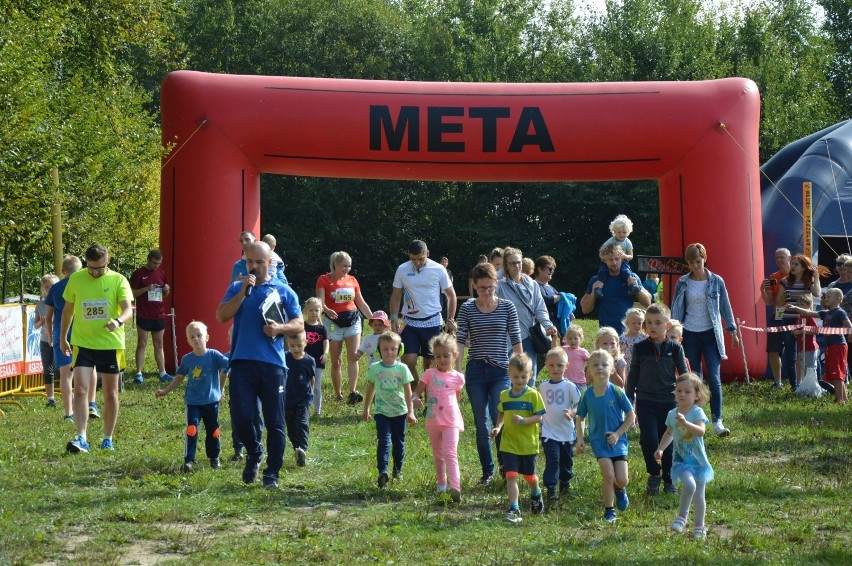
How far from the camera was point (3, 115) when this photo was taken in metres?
15.7

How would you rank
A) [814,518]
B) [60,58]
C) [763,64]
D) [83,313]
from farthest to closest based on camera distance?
[763,64], [60,58], [83,313], [814,518]

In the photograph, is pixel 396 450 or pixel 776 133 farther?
pixel 776 133

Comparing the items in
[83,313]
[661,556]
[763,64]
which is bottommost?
[661,556]

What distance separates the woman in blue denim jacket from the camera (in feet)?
35.0

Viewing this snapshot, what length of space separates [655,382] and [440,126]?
7.35 m

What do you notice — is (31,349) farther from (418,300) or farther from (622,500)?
(622,500)

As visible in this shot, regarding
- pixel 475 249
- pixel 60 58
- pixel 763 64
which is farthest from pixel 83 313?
pixel 763 64

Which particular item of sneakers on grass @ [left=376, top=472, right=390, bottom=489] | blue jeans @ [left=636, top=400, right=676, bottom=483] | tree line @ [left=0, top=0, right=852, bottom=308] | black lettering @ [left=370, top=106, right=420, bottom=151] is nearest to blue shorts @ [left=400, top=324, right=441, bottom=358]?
sneakers on grass @ [left=376, top=472, right=390, bottom=489]

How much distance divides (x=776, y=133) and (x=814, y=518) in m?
30.8

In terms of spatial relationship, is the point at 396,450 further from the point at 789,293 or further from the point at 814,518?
the point at 789,293

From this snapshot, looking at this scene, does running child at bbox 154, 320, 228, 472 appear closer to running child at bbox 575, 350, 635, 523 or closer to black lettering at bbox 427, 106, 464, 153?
running child at bbox 575, 350, 635, 523

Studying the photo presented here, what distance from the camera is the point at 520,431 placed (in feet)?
25.3

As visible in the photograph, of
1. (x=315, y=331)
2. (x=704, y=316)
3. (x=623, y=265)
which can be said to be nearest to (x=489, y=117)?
(x=623, y=265)

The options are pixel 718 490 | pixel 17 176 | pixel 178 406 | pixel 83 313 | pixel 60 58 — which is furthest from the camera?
pixel 60 58
